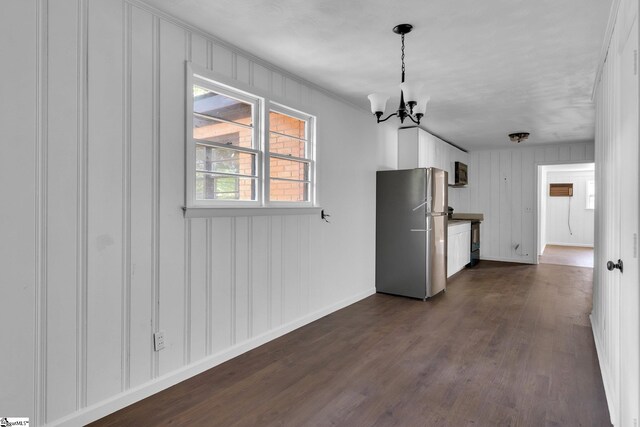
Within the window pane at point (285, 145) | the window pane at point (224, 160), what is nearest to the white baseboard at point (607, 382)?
the window pane at point (224, 160)

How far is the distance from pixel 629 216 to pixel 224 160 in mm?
2430

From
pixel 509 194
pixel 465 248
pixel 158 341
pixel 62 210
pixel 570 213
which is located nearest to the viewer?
pixel 62 210

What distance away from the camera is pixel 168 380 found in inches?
96.0

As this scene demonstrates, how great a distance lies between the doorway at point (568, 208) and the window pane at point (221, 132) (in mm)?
9372

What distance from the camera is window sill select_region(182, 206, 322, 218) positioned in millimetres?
2574

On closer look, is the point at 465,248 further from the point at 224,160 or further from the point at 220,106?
the point at 220,106

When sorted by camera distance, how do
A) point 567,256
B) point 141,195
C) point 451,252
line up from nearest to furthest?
1. point 141,195
2. point 451,252
3. point 567,256

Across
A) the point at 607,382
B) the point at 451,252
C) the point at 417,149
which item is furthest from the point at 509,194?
the point at 607,382

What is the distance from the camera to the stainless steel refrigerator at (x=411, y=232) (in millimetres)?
4575

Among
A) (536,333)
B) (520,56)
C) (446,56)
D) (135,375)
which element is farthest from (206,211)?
(536,333)

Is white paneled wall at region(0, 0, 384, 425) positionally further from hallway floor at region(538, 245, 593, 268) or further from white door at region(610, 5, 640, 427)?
hallway floor at region(538, 245, 593, 268)

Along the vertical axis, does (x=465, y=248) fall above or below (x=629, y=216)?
below

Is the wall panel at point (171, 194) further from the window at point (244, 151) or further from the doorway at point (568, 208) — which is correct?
the doorway at point (568, 208)

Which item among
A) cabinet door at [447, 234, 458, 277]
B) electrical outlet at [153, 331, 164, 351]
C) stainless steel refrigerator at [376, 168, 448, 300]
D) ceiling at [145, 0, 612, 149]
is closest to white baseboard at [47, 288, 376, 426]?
electrical outlet at [153, 331, 164, 351]
